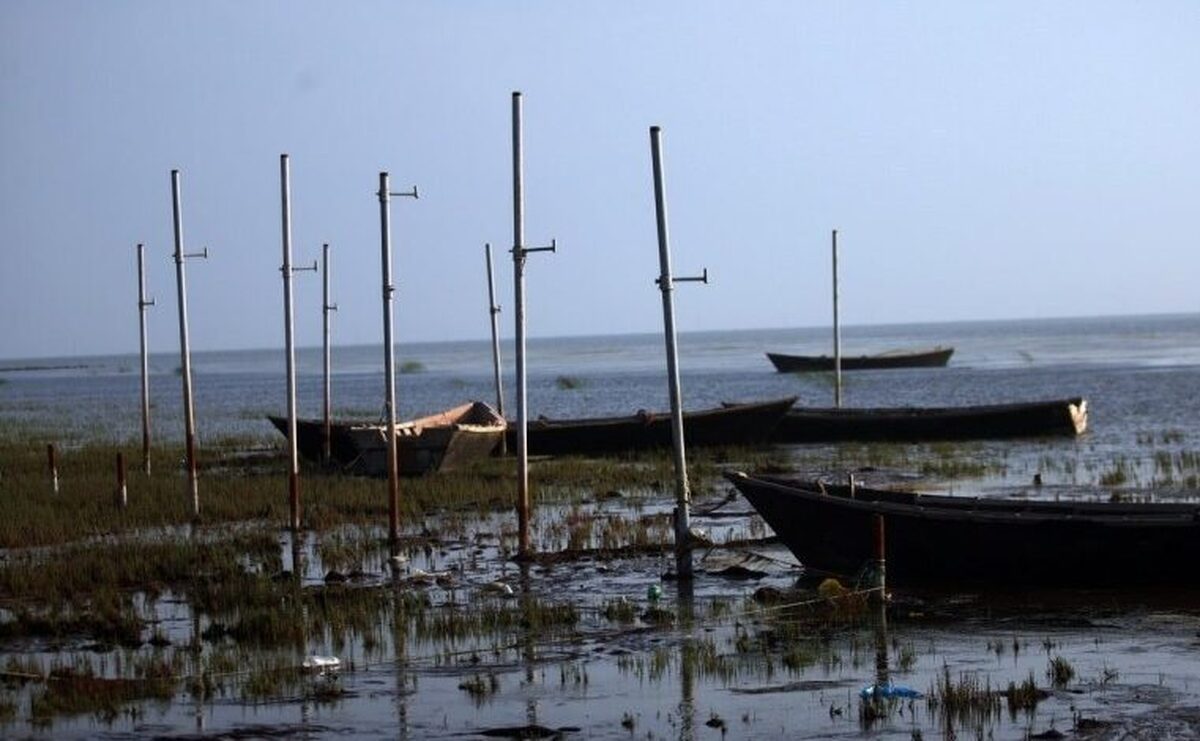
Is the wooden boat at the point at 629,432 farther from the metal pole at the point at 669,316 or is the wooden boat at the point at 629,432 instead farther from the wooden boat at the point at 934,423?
the metal pole at the point at 669,316

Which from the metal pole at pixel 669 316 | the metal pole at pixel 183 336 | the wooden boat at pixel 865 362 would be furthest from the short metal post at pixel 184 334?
the wooden boat at pixel 865 362

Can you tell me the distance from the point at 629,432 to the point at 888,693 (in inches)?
949

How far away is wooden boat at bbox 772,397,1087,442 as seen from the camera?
1545 inches

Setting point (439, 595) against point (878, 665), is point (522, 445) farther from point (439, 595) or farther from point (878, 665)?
point (878, 665)

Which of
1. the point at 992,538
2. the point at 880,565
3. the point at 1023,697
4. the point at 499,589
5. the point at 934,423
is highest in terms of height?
the point at 934,423

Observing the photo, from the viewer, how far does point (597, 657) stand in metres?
13.6

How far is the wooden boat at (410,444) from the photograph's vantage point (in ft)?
97.5

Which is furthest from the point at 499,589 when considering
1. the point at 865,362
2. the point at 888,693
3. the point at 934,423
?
Answer: the point at 865,362

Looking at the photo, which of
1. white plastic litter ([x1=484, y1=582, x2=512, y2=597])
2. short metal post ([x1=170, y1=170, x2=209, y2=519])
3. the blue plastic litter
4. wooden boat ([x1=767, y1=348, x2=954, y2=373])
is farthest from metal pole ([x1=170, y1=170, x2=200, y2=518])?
wooden boat ([x1=767, y1=348, x2=954, y2=373])

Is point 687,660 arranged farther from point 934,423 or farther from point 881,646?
point 934,423

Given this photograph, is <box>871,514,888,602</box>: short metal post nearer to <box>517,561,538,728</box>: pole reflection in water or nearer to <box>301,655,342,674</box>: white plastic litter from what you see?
<box>517,561,538,728</box>: pole reflection in water

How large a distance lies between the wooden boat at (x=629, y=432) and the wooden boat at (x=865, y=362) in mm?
51093

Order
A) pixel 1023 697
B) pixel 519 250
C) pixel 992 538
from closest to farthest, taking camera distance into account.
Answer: pixel 1023 697 < pixel 992 538 < pixel 519 250

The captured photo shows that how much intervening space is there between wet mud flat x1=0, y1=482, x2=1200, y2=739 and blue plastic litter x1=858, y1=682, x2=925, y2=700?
0.05 feet
